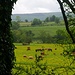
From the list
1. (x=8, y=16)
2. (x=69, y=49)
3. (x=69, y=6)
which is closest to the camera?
(x=69, y=6)

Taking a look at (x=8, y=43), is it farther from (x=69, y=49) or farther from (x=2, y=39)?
(x=69, y=49)

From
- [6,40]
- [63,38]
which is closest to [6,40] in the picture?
[6,40]

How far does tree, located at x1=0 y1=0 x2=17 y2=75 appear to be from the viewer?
21.6ft

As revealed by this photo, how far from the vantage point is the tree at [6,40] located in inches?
259

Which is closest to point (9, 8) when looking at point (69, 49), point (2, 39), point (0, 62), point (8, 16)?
point (8, 16)

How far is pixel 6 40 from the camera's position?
669cm

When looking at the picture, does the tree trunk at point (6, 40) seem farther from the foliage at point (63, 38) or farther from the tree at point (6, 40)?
the foliage at point (63, 38)

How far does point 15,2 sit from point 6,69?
165 cm

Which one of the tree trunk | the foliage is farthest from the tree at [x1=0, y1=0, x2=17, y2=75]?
the foliage

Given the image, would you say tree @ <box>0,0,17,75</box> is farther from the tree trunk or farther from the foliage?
the foliage

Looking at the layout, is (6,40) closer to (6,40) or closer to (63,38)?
(6,40)

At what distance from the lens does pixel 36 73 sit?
5402 millimetres

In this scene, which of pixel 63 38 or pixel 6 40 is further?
pixel 63 38

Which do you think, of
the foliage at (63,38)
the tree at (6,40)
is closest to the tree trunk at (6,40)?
the tree at (6,40)
